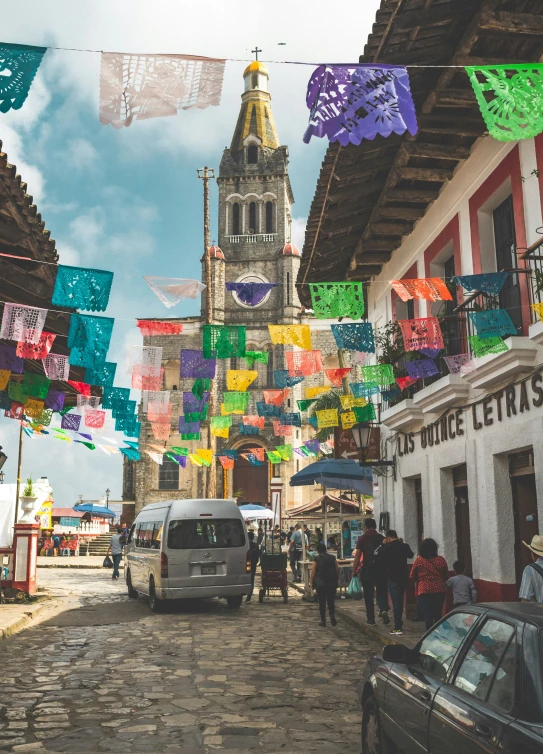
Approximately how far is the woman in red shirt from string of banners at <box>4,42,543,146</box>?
209 inches

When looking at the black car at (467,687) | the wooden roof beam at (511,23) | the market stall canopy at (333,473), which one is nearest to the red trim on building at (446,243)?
the wooden roof beam at (511,23)

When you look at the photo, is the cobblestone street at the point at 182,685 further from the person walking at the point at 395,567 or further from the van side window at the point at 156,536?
the van side window at the point at 156,536

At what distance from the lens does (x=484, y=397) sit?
1038 cm

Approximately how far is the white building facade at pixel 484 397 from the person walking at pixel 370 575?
0.98m

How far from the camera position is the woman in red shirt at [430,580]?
9.60 metres

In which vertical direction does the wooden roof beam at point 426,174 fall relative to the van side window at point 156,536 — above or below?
above

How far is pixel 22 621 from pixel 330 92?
417 inches

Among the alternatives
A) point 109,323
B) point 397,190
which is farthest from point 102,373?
point 397,190

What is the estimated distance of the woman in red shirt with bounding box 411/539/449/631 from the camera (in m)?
9.60

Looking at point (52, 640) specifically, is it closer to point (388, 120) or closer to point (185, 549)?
point (185, 549)

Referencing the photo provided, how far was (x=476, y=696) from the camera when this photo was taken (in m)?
3.49

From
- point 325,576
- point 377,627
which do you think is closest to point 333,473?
point 325,576

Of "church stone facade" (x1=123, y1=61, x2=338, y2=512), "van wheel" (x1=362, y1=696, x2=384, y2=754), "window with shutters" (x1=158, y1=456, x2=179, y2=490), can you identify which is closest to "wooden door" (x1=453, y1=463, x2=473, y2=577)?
"van wheel" (x1=362, y1=696, x2=384, y2=754)

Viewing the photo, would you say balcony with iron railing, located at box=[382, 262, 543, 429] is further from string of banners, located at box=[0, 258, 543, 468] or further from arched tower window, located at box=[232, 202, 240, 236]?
arched tower window, located at box=[232, 202, 240, 236]
